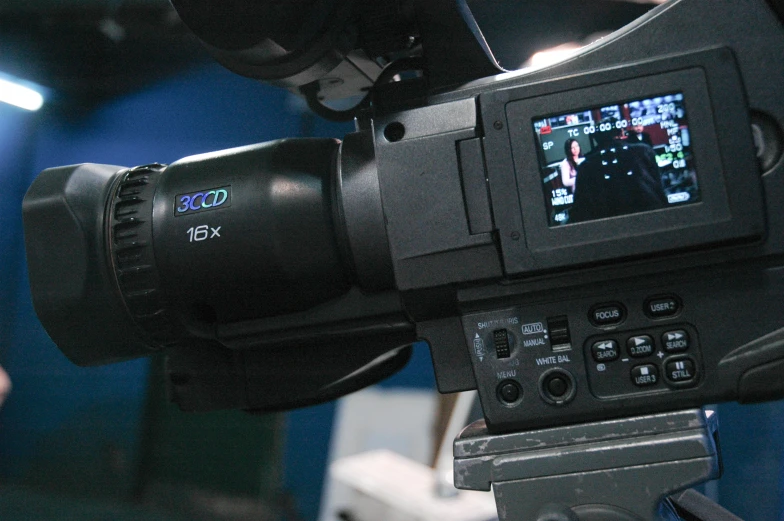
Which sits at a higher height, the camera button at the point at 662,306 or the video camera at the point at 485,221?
the video camera at the point at 485,221

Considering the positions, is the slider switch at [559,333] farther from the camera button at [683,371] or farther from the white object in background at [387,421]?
the white object in background at [387,421]

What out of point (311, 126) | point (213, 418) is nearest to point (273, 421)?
point (213, 418)

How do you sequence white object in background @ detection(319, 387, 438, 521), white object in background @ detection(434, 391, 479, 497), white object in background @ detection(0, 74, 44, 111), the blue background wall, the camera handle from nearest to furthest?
the camera handle
white object in background @ detection(434, 391, 479, 497)
white object in background @ detection(319, 387, 438, 521)
the blue background wall
white object in background @ detection(0, 74, 44, 111)

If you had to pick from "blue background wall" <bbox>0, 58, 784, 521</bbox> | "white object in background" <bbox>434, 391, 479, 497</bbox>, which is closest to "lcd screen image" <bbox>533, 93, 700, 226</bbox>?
"white object in background" <bbox>434, 391, 479, 497</bbox>

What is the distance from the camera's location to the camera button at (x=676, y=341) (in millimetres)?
558

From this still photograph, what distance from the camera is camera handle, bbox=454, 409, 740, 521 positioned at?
54cm

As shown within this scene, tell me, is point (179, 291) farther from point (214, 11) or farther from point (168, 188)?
point (214, 11)

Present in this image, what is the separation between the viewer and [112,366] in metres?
3.36

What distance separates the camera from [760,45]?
562 mm

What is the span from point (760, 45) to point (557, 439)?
0.35 meters

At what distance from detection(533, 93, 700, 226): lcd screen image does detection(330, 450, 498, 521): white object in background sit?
0.89 metres

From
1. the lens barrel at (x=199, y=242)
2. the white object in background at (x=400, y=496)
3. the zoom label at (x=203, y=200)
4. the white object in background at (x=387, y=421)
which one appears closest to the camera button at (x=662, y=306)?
the lens barrel at (x=199, y=242)

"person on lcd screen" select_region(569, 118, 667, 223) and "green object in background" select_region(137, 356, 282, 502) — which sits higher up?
"person on lcd screen" select_region(569, 118, 667, 223)

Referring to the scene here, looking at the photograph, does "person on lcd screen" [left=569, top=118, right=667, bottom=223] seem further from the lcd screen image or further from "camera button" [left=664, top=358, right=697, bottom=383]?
"camera button" [left=664, top=358, right=697, bottom=383]
